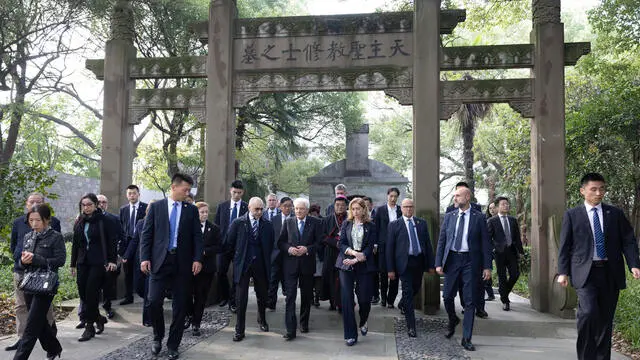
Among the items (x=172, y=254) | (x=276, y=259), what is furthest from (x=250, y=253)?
(x=172, y=254)

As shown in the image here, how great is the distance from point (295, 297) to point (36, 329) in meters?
2.99

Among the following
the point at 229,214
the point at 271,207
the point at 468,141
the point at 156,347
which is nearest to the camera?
the point at 156,347

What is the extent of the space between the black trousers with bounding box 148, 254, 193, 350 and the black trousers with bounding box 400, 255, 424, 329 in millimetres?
2880

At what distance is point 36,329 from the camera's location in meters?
4.68

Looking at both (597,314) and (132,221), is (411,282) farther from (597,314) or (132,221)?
(132,221)

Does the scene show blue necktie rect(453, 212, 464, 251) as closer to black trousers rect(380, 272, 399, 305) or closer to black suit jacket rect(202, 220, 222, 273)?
black trousers rect(380, 272, 399, 305)

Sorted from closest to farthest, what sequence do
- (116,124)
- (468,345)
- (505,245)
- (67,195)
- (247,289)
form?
(468,345), (247,289), (505,245), (116,124), (67,195)

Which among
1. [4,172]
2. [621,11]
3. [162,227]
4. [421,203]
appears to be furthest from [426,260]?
[621,11]

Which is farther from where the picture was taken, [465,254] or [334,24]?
[334,24]

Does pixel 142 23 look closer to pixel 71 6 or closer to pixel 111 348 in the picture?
pixel 71 6

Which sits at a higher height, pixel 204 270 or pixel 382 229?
pixel 382 229

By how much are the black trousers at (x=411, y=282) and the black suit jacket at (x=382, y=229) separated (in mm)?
508

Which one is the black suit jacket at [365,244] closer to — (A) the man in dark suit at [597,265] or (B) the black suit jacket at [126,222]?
(A) the man in dark suit at [597,265]

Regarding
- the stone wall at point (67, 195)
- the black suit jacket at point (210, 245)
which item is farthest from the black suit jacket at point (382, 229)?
the stone wall at point (67, 195)
